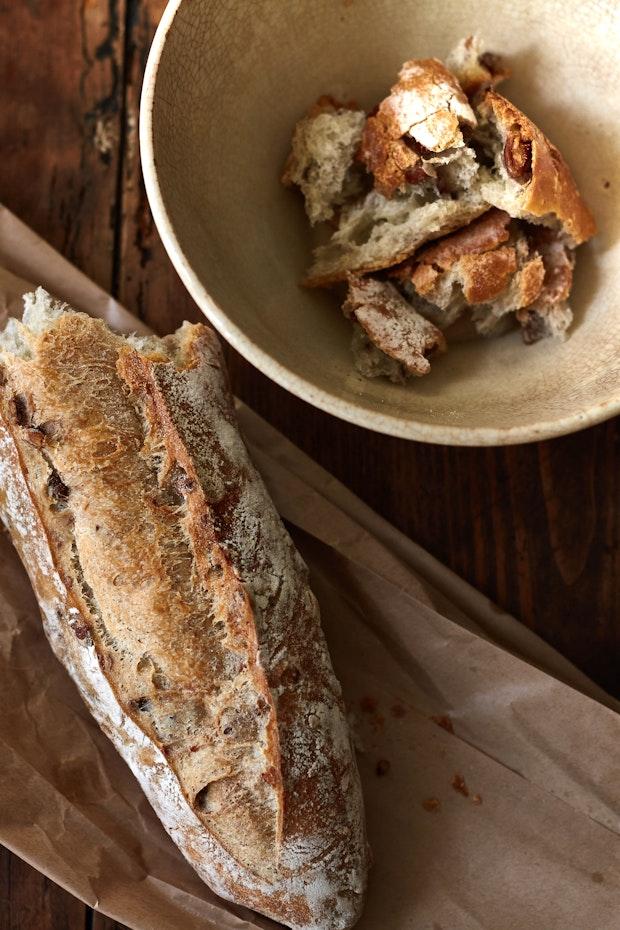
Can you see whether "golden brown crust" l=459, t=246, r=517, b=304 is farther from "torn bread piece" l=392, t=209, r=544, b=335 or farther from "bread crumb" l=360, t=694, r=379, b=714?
"bread crumb" l=360, t=694, r=379, b=714

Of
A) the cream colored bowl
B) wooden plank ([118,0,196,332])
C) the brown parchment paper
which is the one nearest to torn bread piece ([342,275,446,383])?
the cream colored bowl

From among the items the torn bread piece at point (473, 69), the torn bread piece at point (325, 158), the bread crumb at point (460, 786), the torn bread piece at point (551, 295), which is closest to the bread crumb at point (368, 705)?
the bread crumb at point (460, 786)

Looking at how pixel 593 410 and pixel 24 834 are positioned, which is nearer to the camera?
pixel 593 410

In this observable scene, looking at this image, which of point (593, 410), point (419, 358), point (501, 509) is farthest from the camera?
point (501, 509)

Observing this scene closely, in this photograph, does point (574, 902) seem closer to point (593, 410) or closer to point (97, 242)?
point (593, 410)

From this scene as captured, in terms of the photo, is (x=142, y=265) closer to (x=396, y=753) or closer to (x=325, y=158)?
(x=325, y=158)

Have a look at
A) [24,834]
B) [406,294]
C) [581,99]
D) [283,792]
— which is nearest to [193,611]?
[283,792]

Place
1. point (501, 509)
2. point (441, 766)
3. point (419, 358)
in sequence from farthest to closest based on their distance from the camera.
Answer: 1. point (501, 509)
2. point (441, 766)
3. point (419, 358)

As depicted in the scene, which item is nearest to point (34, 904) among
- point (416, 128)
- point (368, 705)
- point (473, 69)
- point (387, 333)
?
point (368, 705)
